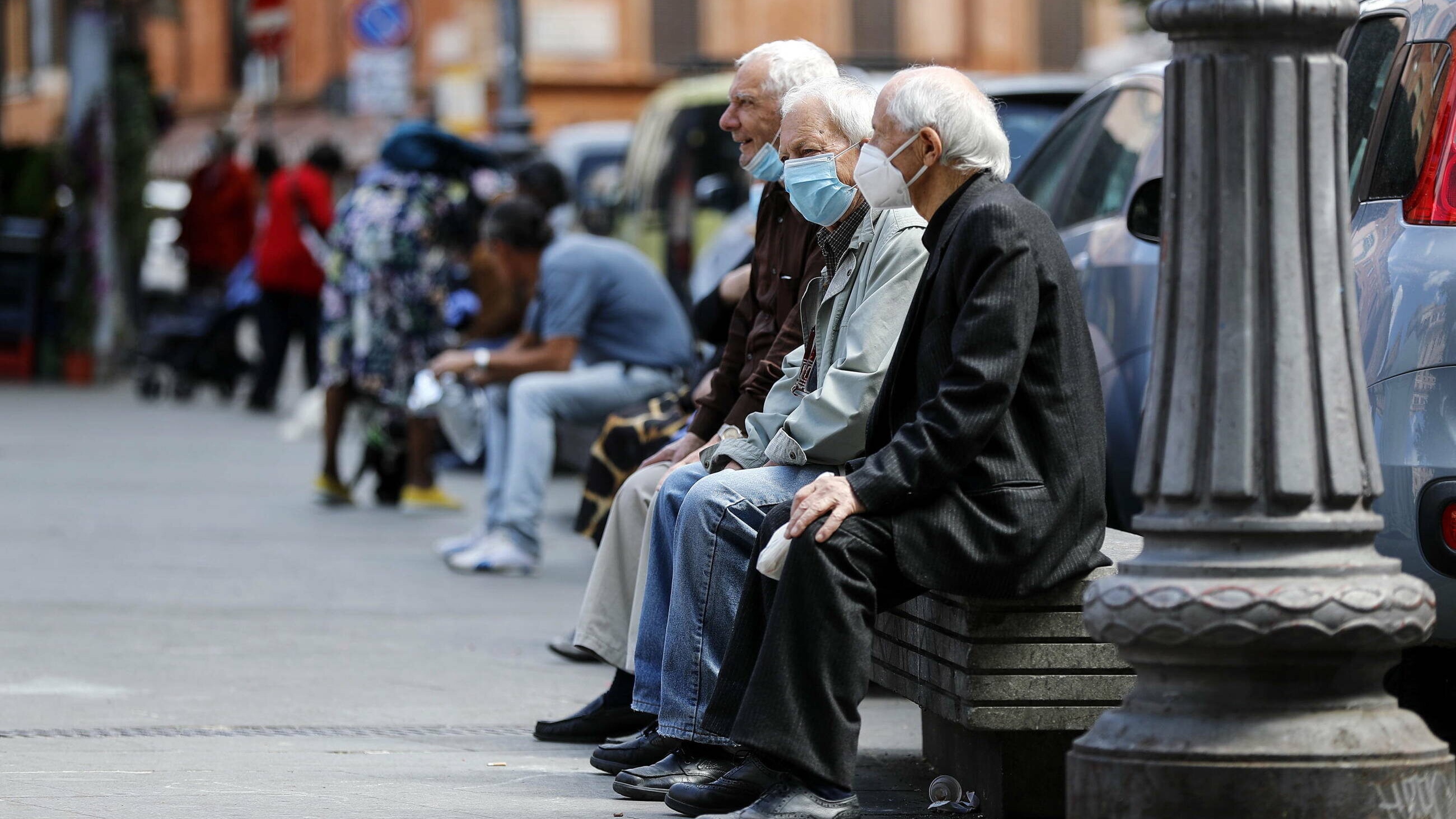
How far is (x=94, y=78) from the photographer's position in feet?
70.0

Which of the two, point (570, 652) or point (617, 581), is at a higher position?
point (617, 581)

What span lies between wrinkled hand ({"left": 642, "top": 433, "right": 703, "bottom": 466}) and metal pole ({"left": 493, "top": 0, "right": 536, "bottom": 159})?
35.1ft

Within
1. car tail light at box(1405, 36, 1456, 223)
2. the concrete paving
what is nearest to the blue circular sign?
the concrete paving

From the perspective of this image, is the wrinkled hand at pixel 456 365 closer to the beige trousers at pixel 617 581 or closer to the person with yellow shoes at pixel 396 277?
the person with yellow shoes at pixel 396 277

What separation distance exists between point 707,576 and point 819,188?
2.98ft

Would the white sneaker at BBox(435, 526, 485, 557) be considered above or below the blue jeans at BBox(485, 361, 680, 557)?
below

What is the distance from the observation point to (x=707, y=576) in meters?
4.93

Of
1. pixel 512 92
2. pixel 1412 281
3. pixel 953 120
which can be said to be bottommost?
pixel 512 92

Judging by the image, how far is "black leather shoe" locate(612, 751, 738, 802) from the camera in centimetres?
489

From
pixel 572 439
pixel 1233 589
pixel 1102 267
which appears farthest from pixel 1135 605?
pixel 572 439

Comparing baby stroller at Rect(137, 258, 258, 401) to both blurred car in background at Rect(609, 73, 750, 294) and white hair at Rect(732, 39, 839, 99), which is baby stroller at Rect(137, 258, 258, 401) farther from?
white hair at Rect(732, 39, 839, 99)

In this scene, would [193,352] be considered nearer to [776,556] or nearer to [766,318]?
[766,318]

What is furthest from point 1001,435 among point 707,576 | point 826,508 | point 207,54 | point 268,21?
point 207,54

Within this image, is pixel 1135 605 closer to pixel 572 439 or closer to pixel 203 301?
pixel 572 439
